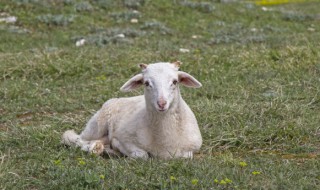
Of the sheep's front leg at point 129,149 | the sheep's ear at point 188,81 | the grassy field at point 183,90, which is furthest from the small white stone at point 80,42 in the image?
the sheep's ear at point 188,81

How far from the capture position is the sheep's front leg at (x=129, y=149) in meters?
7.16

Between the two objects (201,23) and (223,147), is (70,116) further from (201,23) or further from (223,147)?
(201,23)

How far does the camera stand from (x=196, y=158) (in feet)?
23.7

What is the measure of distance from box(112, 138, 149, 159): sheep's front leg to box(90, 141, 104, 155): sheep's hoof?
189mm

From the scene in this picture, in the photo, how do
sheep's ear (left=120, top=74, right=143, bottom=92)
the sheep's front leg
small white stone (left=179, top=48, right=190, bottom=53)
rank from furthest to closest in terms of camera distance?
small white stone (left=179, top=48, right=190, bottom=53)
sheep's ear (left=120, top=74, right=143, bottom=92)
the sheep's front leg

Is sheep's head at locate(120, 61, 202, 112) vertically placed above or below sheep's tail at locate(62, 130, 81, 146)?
above

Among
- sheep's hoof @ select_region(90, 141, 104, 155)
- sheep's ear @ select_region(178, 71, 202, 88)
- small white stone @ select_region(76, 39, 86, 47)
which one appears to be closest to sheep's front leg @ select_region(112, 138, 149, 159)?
sheep's hoof @ select_region(90, 141, 104, 155)

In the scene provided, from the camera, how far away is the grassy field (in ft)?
20.8

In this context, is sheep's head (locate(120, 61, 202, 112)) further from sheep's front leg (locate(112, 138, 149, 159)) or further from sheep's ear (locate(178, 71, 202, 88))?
sheep's front leg (locate(112, 138, 149, 159))

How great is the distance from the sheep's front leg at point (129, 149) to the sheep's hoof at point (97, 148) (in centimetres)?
19

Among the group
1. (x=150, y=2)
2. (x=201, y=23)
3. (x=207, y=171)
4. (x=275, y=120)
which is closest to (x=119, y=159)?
(x=207, y=171)

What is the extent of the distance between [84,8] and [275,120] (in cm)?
1143

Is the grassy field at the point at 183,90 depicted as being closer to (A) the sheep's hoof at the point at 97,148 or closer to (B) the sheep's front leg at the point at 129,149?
(A) the sheep's hoof at the point at 97,148

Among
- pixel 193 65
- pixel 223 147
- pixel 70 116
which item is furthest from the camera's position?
pixel 193 65
